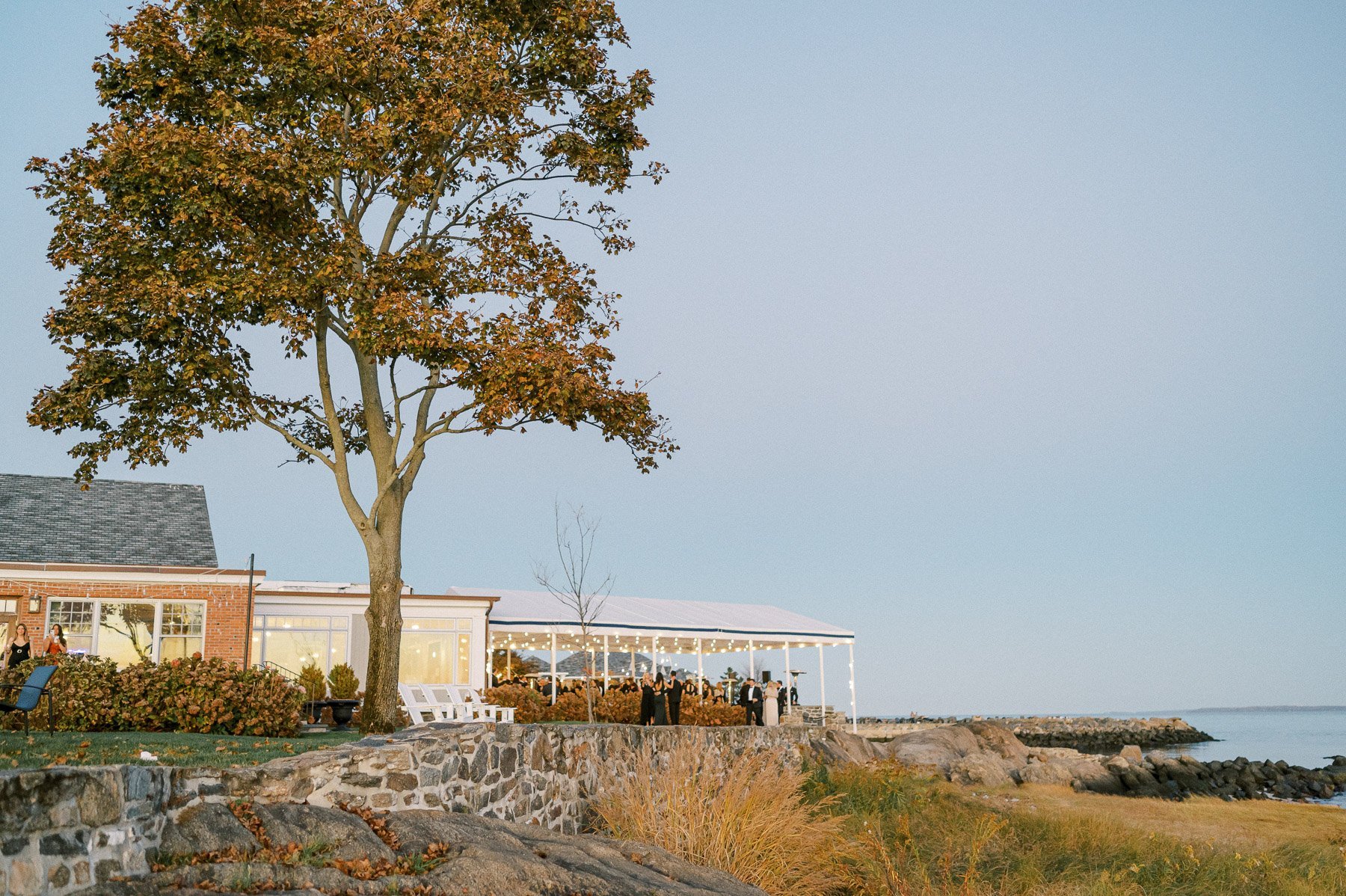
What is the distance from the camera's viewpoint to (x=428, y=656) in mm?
27891

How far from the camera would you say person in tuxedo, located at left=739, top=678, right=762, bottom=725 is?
2298 centimetres

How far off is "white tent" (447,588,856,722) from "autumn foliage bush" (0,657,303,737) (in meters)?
12.2

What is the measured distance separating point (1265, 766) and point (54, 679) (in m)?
36.4

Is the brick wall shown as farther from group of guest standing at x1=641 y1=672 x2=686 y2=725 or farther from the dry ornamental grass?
the dry ornamental grass

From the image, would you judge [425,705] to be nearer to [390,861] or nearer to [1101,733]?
[390,861]

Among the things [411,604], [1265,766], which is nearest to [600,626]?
[411,604]

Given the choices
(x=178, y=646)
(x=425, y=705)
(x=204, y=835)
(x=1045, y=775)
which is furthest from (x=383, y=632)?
(x=1045, y=775)

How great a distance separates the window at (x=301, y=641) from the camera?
26.0m

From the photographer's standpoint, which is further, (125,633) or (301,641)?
(301,641)

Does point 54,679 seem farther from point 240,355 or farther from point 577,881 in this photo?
point 577,881

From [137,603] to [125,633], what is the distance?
68 cm

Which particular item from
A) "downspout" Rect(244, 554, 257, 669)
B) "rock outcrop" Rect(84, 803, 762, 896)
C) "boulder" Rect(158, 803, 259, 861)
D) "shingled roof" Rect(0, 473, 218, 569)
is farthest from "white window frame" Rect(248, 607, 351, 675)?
"boulder" Rect(158, 803, 259, 861)

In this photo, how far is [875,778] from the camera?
18.3 metres

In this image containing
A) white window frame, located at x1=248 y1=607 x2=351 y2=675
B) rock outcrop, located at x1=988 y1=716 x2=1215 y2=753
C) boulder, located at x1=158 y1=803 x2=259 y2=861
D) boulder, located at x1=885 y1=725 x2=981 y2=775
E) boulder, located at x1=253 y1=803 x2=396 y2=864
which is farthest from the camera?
rock outcrop, located at x1=988 y1=716 x2=1215 y2=753
